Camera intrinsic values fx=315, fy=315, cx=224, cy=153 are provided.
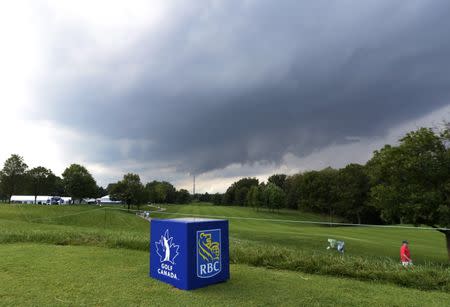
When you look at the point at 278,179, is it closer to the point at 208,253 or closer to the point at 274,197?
the point at 274,197

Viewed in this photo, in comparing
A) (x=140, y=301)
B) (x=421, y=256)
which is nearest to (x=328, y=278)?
(x=140, y=301)

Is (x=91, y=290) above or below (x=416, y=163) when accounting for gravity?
below

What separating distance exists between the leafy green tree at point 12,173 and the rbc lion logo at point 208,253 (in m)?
60.1

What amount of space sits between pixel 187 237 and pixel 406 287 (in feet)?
12.5

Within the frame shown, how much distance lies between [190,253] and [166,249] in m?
0.66

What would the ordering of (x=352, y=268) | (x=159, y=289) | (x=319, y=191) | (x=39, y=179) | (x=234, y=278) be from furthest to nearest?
(x=39, y=179) → (x=319, y=191) → (x=352, y=268) → (x=234, y=278) → (x=159, y=289)

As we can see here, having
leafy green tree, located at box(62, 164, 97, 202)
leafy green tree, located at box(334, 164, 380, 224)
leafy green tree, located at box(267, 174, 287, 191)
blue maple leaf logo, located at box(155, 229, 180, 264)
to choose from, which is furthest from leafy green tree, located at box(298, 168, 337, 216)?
blue maple leaf logo, located at box(155, 229, 180, 264)

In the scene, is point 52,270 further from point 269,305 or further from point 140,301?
point 269,305

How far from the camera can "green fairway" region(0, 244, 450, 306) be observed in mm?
4395

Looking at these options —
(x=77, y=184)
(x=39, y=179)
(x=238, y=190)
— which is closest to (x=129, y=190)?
(x=77, y=184)

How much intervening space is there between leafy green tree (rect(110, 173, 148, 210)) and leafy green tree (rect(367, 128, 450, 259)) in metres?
40.4

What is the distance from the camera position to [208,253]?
17.3 ft

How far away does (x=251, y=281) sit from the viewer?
5.48 m

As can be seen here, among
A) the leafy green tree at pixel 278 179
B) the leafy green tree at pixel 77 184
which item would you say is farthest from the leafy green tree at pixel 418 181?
the leafy green tree at pixel 278 179
